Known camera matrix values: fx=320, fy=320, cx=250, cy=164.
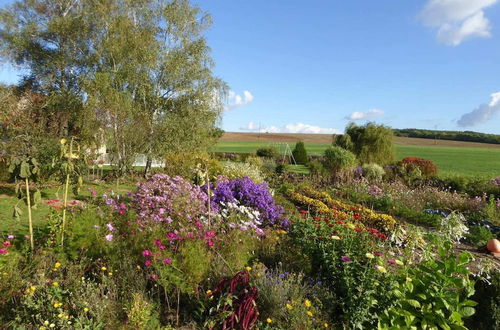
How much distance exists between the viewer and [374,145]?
2188cm

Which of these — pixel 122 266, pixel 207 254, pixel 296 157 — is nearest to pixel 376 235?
pixel 207 254

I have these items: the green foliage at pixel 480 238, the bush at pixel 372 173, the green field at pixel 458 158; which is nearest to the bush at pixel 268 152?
the green field at pixel 458 158

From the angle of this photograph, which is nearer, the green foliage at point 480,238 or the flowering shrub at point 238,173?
the green foliage at point 480,238

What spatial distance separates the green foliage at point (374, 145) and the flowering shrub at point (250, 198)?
54.2ft

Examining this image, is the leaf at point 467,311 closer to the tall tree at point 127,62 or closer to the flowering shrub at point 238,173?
the flowering shrub at point 238,173

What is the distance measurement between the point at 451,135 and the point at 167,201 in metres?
89.9

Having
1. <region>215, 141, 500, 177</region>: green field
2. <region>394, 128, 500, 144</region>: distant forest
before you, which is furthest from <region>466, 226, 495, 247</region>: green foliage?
<region>394, 128, 500, 144</region>: distant forest

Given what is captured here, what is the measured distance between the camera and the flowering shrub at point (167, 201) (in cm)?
500

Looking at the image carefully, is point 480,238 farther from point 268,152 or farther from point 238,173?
point 268,152

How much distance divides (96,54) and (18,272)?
15994 mm

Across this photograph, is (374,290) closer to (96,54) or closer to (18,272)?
(18,272)

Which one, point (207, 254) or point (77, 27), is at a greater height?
point (77, 27)

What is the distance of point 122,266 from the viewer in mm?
3402

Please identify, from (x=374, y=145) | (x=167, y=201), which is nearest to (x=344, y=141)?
(x=374, y=145)
